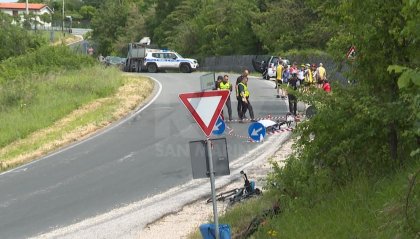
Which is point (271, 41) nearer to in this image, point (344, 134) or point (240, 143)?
point (240, 143)

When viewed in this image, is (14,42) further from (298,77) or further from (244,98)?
(244,98)

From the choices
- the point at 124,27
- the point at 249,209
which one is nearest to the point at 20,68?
the point at 249,209

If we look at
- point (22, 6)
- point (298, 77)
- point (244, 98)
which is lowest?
point (244, 98)

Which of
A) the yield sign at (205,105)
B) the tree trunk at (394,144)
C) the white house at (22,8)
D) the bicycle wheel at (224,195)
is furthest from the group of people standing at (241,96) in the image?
the white house at (22,8)

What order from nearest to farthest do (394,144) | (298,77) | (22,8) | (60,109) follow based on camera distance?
(394,144), (298,77), (60,109), (22,8)

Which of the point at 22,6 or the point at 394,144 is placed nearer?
the point at 394,144

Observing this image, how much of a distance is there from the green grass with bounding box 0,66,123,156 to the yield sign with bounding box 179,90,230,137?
16.7 m

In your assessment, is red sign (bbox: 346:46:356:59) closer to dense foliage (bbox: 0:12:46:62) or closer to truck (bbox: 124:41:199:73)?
truck (bbox: 124:41:199:73)

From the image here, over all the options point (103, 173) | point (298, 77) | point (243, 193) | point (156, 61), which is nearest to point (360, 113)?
point (243, 193)

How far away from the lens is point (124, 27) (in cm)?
9662

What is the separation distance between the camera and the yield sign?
8.55 m

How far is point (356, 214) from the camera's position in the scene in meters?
7.36

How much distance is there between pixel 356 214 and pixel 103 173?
980cm

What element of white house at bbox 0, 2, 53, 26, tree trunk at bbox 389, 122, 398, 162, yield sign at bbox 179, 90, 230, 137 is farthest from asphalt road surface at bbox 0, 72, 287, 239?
white house at bbox 0, 2, 53, 26
